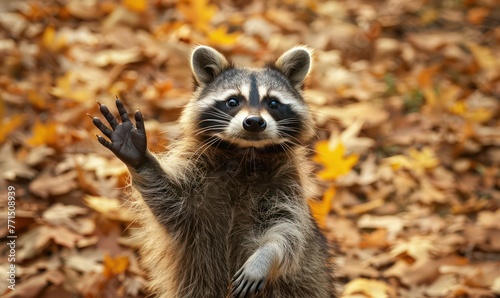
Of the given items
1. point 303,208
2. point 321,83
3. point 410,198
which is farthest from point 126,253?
point 321,83

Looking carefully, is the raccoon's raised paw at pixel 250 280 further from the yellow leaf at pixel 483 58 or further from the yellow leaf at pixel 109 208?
the yellow leaf at pixel 483 58

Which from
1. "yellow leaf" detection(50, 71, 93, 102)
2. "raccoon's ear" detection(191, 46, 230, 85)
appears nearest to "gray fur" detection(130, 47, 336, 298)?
"raccoon's ear" detection(191, 46, 230, 85)

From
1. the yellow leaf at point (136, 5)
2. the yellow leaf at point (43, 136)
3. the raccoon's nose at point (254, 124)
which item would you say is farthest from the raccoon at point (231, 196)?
the yellow leaf at point (136, 5)

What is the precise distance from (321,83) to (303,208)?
10.2 ft

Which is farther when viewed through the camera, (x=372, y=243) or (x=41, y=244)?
(x=372, y=243)

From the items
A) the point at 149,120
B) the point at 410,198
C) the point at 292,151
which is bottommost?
the point at 149,120

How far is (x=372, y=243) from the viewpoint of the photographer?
535 centimetres

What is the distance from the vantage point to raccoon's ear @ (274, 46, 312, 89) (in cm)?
444

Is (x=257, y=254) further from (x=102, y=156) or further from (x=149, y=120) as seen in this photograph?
(x=149, y=120)

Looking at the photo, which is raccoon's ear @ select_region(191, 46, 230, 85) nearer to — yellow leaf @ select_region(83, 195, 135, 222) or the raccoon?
the raccoon

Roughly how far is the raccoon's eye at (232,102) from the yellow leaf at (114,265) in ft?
4.57

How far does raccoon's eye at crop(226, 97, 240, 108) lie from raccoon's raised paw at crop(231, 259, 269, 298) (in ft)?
3.36

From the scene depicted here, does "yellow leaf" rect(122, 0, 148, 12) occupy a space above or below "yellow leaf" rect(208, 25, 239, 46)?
below

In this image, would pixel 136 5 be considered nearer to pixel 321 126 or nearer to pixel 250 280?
pixel 321 126
